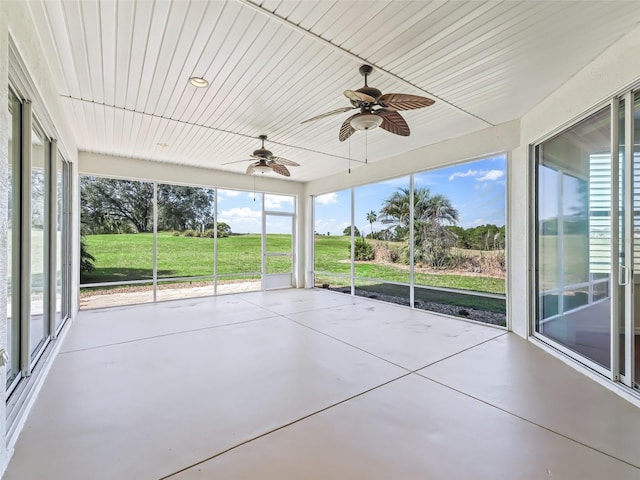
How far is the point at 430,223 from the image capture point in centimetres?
787

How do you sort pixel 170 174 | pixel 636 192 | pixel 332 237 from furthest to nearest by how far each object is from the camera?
pixel 332 237
pixel 170 174
pixel 636 192

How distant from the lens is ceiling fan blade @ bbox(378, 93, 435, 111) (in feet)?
8.81

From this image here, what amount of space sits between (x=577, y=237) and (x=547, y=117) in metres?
1.54

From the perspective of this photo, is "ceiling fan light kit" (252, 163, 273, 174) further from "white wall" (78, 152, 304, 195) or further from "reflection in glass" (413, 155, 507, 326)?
"reflection in glass" (413, 155, 507, 326)

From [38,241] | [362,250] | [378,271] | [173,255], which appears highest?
[38,241]

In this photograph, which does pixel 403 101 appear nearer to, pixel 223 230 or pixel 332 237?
pixel 332 237

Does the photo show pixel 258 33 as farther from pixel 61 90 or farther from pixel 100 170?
pixel 100 170

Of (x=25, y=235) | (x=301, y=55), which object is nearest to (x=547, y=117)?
(x=301, y=55)

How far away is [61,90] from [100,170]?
305 centimetres

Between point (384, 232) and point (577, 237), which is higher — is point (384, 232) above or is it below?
above

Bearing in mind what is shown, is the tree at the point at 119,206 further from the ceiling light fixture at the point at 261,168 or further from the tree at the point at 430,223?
the tree at the point at 430,223

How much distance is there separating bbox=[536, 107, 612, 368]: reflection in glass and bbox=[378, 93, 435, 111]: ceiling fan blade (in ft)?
5.98

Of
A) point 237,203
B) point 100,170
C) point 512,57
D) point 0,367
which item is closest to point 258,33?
point 512,57

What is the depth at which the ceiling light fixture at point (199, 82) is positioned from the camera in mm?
3215
